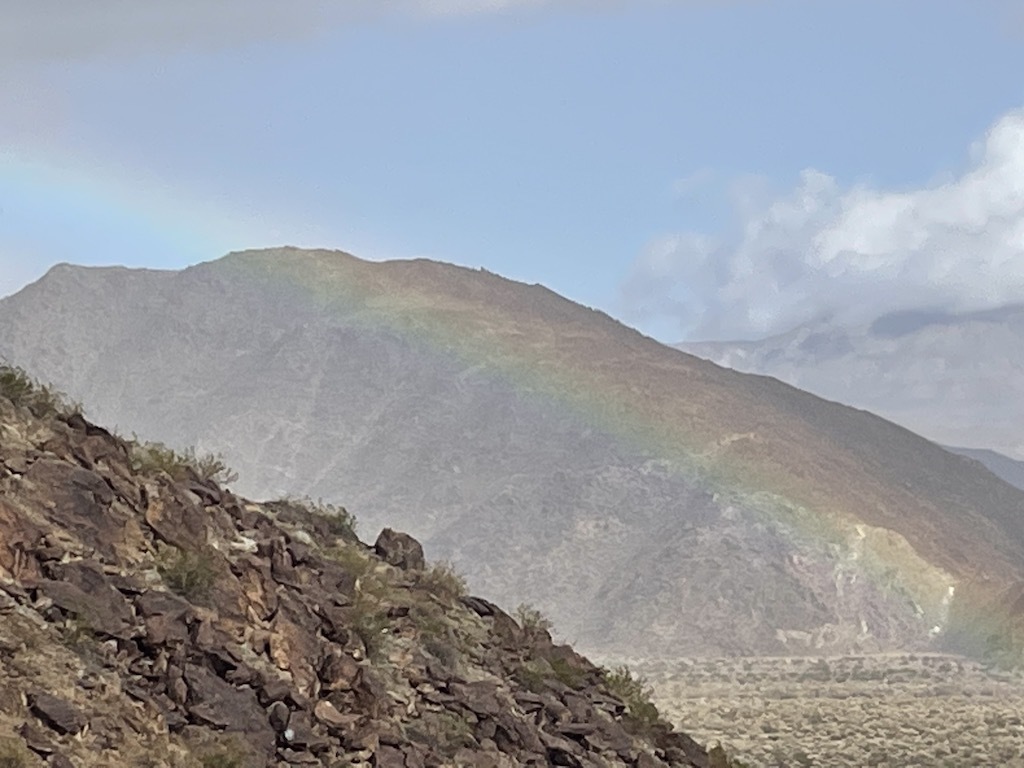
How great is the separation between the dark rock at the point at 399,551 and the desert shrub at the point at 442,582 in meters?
0.19

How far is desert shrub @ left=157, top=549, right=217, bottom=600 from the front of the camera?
36.9ft

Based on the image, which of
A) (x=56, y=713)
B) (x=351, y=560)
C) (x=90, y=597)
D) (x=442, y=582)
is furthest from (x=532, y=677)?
(x=56, y=713)

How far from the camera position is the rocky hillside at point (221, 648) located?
955 cm

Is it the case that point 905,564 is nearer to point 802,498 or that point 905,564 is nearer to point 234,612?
point 802,498

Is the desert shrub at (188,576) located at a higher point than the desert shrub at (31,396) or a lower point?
lower

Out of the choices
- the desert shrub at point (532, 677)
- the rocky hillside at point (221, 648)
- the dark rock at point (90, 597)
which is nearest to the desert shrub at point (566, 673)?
the rocky hillside at point (221, 648)

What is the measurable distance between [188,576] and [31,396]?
2.79m

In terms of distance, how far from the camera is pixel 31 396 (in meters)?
12.8

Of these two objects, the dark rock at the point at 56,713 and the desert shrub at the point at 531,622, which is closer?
the dark rock at the point at 56,713

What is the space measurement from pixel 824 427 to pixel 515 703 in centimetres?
11760

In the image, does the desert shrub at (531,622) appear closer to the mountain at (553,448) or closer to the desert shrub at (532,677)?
the desert shrub at (532,677)

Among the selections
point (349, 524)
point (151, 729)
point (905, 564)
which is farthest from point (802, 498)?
point (151, 729)

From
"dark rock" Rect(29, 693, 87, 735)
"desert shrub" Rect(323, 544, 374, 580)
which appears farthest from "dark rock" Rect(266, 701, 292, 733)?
"desert shrub" Rect(323, 544, 374, 580)

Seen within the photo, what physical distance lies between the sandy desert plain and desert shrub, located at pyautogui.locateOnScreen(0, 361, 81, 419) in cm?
1752
